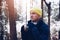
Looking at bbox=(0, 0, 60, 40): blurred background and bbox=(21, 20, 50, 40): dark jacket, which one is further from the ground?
bbox=(0, 0, 60, 40): blurred background

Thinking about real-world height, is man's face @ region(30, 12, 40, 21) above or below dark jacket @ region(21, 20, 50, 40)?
above

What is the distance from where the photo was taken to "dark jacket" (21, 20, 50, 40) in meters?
2.69

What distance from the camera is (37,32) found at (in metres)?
2.70

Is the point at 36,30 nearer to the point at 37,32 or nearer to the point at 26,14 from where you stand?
the point at 37,32

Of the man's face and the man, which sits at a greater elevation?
the man's face

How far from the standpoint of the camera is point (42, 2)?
105 inches

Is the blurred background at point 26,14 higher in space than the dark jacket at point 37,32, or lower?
higher

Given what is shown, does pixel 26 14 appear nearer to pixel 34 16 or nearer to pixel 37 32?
pixel 34 16

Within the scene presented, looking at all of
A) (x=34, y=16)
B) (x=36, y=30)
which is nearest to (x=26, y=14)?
(x=34, y=16)

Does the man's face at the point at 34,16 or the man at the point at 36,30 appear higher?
the man's face at the point at 34,16

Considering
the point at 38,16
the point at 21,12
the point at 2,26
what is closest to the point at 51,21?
the point at 38,16

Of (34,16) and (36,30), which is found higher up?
(34,16)

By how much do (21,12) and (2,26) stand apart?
0.24m

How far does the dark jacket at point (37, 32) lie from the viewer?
2688 mm
